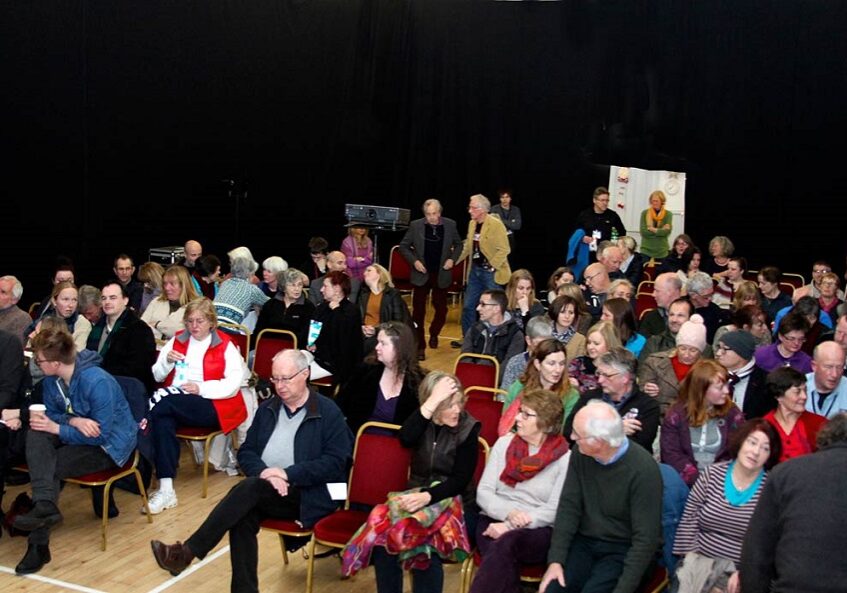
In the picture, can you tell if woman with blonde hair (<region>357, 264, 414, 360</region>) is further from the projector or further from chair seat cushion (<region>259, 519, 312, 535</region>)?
the projector

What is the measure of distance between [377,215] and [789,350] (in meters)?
6.48

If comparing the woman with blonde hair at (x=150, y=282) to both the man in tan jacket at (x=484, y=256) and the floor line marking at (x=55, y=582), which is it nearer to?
the floor line marking at (x=55, y=582)

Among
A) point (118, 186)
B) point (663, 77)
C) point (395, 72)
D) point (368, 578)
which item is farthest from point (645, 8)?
point (368, 578)

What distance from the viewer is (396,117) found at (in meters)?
14.1

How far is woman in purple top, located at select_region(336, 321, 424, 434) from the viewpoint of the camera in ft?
17.7

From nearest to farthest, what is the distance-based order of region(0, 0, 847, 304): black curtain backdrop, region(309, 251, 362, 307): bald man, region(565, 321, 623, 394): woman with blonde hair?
region(565, 321, 623, 394): woman with blonde hair, region(309, 251, 362, 307): bald man, region(0, 0, 847, 304): black curtain backdrop

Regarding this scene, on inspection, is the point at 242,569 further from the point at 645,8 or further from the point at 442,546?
the point at 645,8

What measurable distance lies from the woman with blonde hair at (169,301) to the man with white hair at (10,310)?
796 mm

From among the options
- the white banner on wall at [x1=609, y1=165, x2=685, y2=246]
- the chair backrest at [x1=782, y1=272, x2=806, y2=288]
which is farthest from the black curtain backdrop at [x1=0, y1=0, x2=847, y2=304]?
the chair backrest at [x1=782, y1=272, x2=806, y2=288]

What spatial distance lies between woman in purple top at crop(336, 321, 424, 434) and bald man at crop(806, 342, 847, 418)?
2.05m

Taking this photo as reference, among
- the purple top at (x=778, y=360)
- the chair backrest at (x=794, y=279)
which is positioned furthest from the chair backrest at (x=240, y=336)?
the chair backrest at (x=794, y=279)

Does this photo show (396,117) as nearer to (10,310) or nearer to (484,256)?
(484,256)

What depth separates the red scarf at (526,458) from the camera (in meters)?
4.40

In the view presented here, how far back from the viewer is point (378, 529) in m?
4.39
